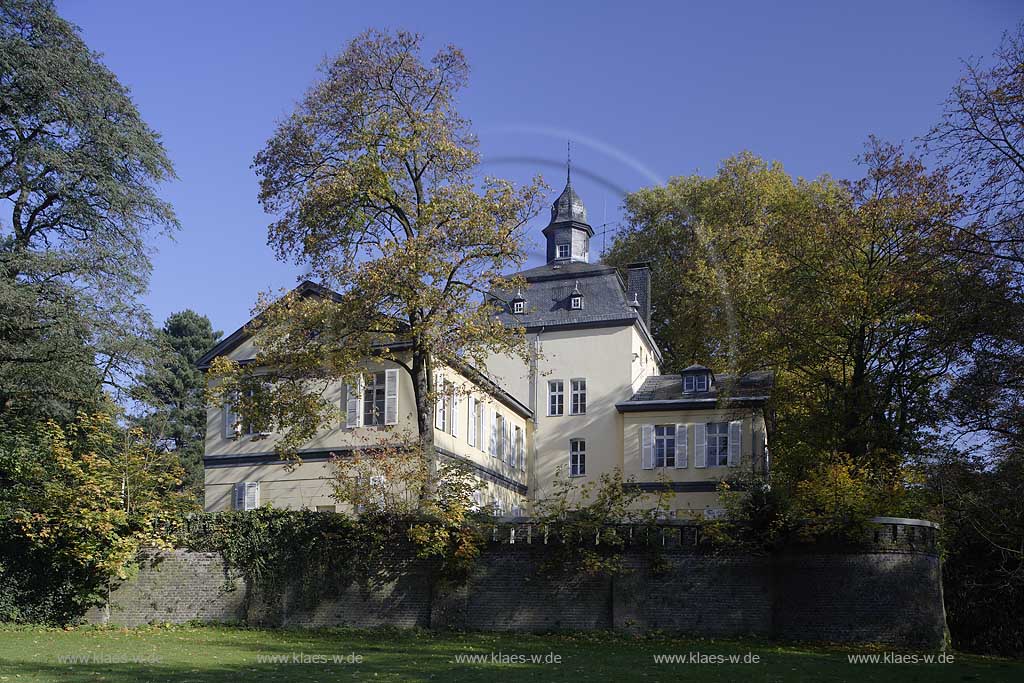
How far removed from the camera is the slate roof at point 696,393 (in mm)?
35531

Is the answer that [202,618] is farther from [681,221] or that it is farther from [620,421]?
[681,221]

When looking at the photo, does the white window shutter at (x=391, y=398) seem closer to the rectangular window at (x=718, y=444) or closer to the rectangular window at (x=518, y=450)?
the rectangular window at (x=518, y=450)

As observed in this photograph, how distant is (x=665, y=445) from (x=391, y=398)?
11974mm

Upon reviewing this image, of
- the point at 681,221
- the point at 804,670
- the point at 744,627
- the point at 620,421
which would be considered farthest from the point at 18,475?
the point at 681,221

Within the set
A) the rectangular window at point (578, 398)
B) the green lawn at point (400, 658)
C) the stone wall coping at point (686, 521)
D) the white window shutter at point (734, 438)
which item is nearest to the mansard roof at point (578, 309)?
the rectangular window at point (578, 398)

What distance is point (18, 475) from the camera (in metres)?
25.4

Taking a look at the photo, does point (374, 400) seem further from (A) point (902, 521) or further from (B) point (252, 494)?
(A) point (902, 521)

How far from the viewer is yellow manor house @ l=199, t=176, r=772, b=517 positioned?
3091cm

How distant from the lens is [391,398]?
1198 inches

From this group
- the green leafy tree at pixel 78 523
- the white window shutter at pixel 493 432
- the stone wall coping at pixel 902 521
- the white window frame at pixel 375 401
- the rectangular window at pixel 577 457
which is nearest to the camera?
the stone wall coping at pixel 902 521

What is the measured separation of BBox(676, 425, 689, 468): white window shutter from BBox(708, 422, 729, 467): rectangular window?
0.85 m

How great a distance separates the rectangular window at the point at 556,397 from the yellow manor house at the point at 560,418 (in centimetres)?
4

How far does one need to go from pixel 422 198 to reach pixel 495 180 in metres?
2.29

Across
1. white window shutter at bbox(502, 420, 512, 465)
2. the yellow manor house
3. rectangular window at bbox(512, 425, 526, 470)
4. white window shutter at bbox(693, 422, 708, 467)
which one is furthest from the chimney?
white window shutter at bbox(502, 420, 512, 465)
